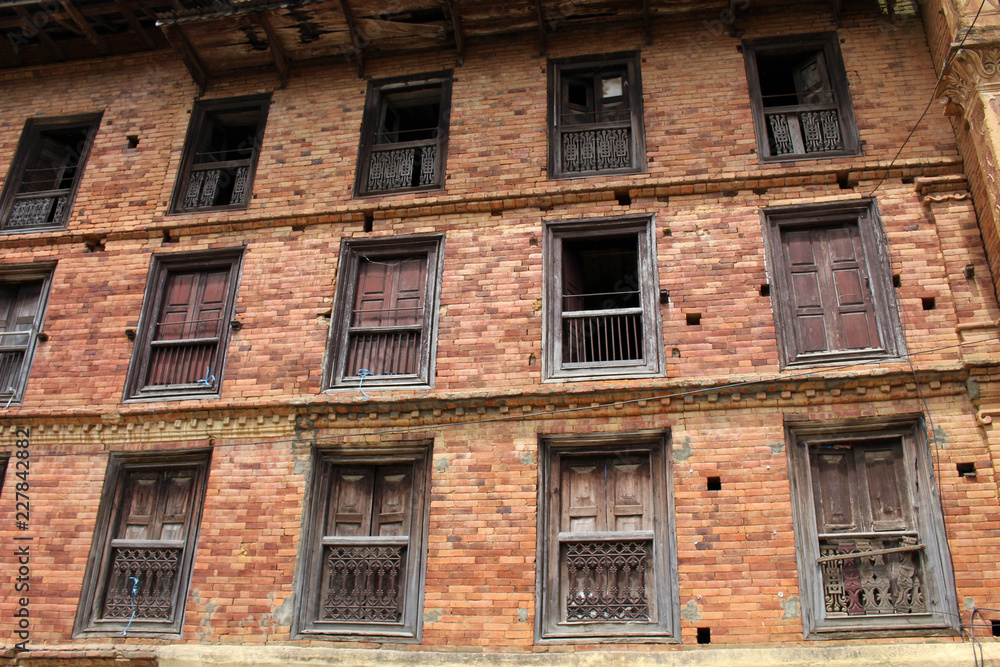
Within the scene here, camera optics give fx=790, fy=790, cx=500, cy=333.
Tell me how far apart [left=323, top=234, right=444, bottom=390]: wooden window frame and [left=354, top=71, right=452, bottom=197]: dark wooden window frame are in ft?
2.74

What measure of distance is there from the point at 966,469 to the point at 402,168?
727 cm

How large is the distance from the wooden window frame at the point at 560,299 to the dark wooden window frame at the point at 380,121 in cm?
185

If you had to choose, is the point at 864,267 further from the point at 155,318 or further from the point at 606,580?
the point at 155,318

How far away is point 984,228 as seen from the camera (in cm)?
832

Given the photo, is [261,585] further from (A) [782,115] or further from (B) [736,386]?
(A) [782,115]

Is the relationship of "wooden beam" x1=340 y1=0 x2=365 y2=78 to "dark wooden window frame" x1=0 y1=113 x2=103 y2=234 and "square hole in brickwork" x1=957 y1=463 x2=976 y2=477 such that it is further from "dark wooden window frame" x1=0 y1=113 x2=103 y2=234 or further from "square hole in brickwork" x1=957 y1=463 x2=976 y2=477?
"square hole in brickwork" x1=957 y1=463 x2=976 y2=477

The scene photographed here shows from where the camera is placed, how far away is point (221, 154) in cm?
1176

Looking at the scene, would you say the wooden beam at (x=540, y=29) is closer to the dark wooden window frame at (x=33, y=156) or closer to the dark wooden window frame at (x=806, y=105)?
the dark wooden window frame at (x=806, y=105)

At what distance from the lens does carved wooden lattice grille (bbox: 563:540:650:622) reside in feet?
24.7

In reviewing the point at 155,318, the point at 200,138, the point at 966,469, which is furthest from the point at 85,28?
the point at 966,469

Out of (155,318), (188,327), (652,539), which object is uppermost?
(155,318)

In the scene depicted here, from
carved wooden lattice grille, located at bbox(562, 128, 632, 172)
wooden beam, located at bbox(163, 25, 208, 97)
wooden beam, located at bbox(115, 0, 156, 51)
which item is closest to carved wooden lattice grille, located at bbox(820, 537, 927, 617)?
carved wooden lattice grille, located at bbox(562, 128, 632, 172)

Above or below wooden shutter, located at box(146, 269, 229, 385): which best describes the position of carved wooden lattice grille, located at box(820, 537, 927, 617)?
below

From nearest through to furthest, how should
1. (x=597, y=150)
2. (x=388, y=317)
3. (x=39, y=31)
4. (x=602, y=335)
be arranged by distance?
(x=602, y=335), (x=388, y=317), (x=597, y=150), (x=39, y=31)
